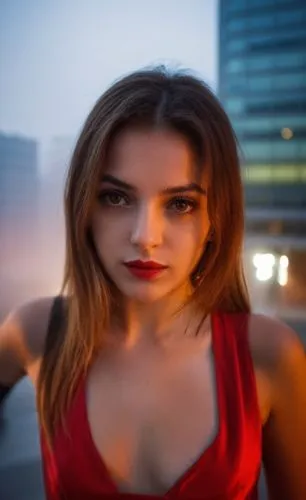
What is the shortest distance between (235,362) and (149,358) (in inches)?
6.1

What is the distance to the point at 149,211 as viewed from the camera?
77cm

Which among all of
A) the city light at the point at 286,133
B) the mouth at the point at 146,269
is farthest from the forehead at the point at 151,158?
the city light at the point at 286,133

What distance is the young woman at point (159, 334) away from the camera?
77cm

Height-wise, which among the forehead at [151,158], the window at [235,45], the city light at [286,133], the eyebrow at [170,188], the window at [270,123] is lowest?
the eyebrow at [170,188]

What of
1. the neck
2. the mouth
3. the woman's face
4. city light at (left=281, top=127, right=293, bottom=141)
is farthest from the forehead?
city light at (left=281, top=127, right=293, bottom=141)

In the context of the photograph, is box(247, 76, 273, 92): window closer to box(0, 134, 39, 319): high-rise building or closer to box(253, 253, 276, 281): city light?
box(253, 253, 276, 281): city light

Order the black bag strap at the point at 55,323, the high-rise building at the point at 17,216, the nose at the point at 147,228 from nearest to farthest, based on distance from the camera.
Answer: the nose at the point at 147,228, the black bag strap at the point at 55,323, the high-rise building at the point at 17,216

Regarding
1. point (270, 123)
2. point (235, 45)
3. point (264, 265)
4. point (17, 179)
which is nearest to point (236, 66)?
point (235, 45)

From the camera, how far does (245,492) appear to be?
0.83 metres

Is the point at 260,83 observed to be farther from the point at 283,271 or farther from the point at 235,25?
the point at 283,271

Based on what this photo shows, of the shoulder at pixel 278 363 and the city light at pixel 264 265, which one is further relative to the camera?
the city light at pixel 264 265

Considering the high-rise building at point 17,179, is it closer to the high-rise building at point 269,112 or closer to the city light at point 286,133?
the high-rise building at point 269,112

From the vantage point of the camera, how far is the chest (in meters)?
0.82

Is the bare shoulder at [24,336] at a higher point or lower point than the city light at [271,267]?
lower
